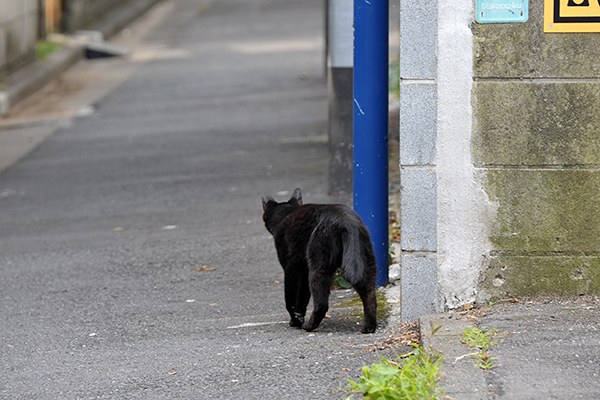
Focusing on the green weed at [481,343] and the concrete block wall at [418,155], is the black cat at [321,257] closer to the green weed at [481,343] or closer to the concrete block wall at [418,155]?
the concrete block wall at [418,155]

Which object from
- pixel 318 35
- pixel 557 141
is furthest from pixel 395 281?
pixel 318 35

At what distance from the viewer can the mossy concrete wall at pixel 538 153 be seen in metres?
5.68

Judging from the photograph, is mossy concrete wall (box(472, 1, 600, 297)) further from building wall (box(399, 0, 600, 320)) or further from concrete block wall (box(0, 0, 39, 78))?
concrete block wall (box(0, 0, 39, 78))

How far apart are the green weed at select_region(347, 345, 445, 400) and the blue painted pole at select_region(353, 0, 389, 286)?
68.4 inches

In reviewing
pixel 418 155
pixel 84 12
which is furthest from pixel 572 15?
pixel 84 12

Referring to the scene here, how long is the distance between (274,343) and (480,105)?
151 centimetres

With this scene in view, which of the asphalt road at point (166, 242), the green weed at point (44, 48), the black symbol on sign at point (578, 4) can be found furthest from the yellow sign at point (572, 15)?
the green weed at point (44, 48)

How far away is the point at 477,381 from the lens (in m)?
4.88

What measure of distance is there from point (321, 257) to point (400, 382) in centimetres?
127

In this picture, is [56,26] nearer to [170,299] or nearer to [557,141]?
[170,299]

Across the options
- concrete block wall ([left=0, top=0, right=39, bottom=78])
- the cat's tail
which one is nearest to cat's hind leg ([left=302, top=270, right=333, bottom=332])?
the cat's tail

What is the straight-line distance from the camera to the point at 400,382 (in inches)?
187

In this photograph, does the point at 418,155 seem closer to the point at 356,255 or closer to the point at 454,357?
the point at 356,255

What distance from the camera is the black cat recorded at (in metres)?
5.83
